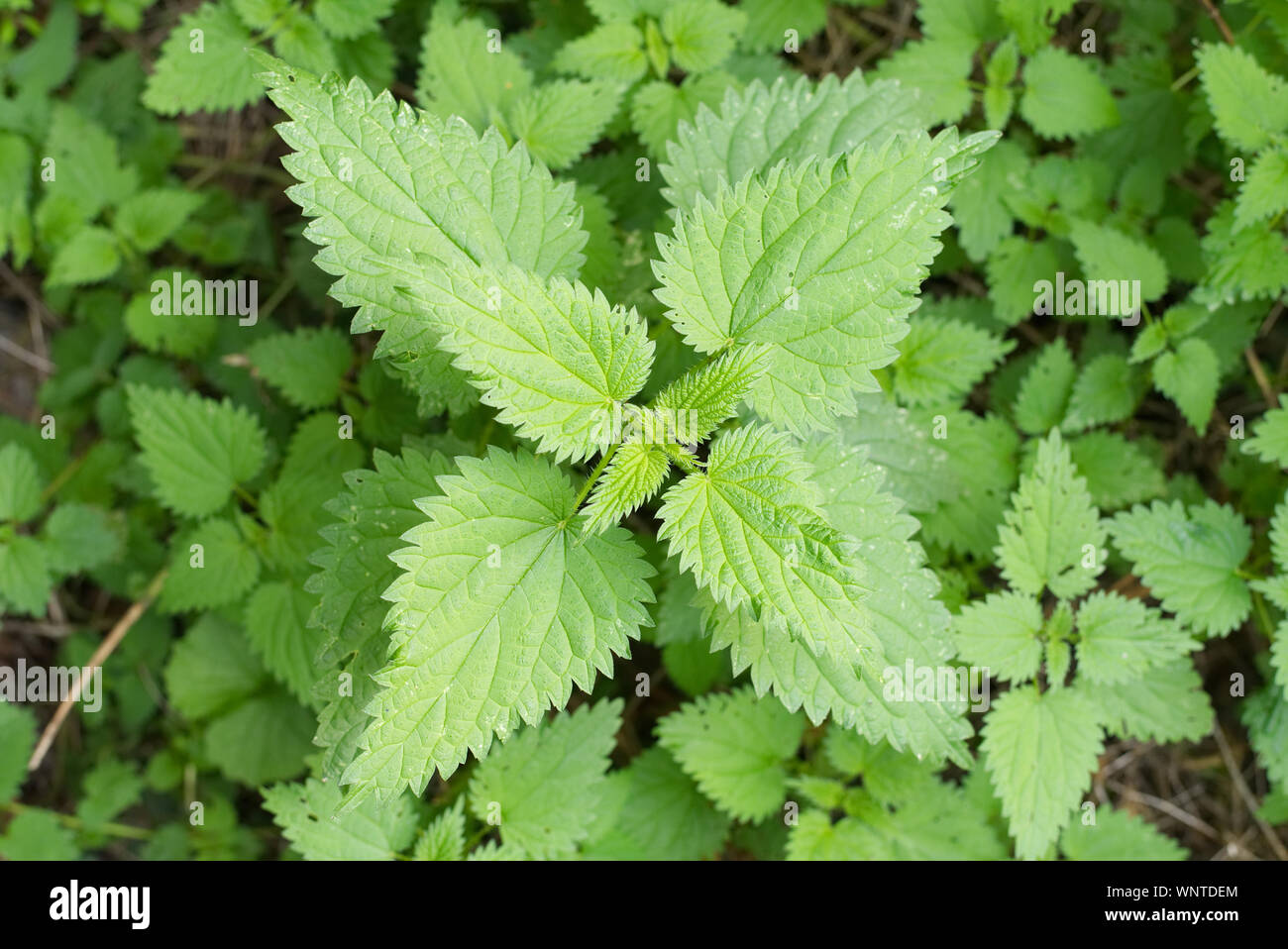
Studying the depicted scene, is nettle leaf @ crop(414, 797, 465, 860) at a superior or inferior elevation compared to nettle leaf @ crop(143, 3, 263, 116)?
inferior

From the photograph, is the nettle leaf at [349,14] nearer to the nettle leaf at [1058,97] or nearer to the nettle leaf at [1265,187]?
the nettle leaf at [1058,97]

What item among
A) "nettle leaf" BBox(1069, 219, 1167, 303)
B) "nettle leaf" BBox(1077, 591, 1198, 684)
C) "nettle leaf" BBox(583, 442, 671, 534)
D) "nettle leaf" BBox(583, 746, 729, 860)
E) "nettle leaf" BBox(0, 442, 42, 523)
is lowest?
"nettle leaf" BBox(583, 746, 729, 860)

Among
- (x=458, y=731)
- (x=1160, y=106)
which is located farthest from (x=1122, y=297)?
(x=458, y=731)

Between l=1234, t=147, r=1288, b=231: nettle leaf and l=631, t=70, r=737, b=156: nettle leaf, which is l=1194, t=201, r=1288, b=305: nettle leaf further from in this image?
l=631, t=70, r=737, b=156: nettle leaf

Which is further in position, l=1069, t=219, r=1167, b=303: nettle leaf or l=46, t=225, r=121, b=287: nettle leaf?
l=46, t=225, r=121, b=287: nettle leaf

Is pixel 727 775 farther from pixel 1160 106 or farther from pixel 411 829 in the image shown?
pixel 1160 106

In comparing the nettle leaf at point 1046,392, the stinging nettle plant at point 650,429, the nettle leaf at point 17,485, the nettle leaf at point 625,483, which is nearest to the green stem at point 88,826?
the stinging nettle plant at point 650,429

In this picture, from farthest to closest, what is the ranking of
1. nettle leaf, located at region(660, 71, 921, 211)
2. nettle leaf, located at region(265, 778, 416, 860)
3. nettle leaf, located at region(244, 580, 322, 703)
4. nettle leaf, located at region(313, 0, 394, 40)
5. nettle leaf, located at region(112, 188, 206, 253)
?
nettle leaf, located at region(112, 188, 206, 253) < nettle leaf, located at region(313, 0, 394, 40) < nettle leaf, located at region(244, 580, 322, 703) < nettle leaf, located at region(265, 778, 416, 860) < nettle leaf, located at region(660, 71, 921, 211)

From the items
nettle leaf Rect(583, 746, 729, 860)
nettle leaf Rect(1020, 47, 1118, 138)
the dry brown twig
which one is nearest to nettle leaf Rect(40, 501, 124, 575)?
the dry brown twig

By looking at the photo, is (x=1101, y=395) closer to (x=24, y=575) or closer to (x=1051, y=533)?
(x=1051, y=533)
